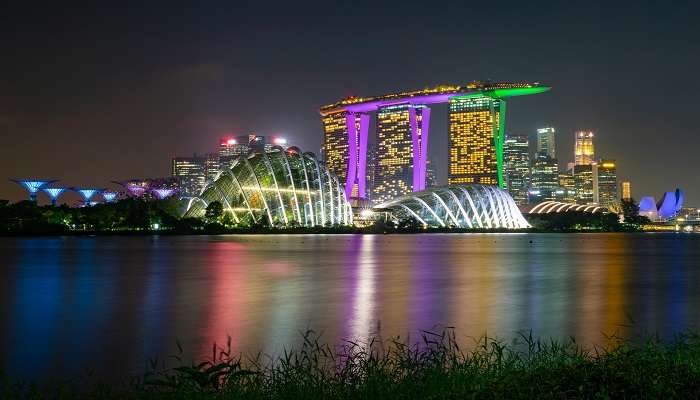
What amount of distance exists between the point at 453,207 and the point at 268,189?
161 feet

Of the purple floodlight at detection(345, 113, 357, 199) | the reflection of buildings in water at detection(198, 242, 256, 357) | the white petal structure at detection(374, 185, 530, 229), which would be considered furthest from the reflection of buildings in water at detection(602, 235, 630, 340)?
the purple floodlight at detection(345, 113, 357, 199)

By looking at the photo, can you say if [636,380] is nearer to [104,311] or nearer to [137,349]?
[137,349]

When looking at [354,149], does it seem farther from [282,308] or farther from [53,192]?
[282,308]

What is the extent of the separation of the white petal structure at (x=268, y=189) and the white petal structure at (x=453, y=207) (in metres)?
29.0

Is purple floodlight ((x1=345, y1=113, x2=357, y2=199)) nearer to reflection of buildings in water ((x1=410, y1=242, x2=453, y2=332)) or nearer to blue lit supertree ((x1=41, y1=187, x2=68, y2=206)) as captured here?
blue lit supertree ((x1=41, y1=187, x2=68, y2=206))

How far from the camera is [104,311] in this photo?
22828 millimetres

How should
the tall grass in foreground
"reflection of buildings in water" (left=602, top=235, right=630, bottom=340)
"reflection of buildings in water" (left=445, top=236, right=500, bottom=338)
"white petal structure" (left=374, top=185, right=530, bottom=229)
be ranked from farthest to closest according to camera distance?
1. "white petal structure" (left=374, top=185, right=530, bottom=229)
2. "reflection of buildings in water" (left=445, top=236, right=500, bottom=338)
3. "reflection of buildings in water" (left=602, top=235, right=630, bottom=340)
4. the tall grass in foreground

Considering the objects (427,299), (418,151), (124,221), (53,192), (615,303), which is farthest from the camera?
(53,192)

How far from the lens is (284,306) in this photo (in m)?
24.2

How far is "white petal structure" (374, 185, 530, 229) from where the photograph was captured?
146m

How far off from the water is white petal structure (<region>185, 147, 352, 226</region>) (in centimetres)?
7100

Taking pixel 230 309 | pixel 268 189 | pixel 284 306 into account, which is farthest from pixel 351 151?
pixel 230 309

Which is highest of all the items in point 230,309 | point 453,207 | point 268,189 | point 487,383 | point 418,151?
point 418,151

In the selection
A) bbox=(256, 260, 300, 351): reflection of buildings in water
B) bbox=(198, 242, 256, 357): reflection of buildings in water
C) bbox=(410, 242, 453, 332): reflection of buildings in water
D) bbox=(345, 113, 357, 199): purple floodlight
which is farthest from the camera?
bbox=(345, 113, 357, 199): purple floodlight
